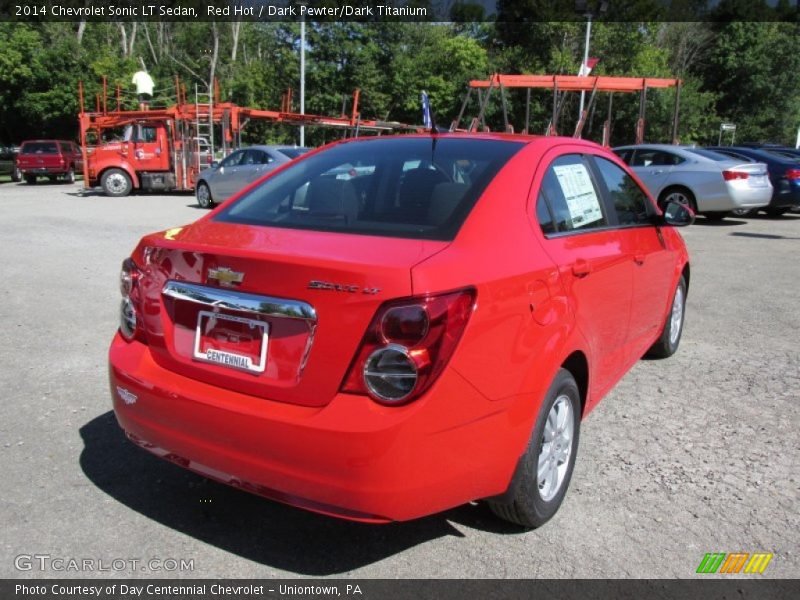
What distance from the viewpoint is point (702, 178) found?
13.1m

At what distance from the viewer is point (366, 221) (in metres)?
2.78

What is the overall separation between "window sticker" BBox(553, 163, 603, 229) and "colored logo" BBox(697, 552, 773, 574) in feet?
5.04

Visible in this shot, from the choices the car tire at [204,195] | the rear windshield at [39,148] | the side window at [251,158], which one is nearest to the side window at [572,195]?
the side window at [251,158]

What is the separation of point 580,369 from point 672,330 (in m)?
2.42

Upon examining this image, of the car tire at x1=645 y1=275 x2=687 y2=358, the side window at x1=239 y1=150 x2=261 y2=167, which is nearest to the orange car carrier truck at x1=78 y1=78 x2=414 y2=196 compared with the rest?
the side window at x1=239 y1=150 x2=261 y2=167

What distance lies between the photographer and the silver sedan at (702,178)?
42.5 ft

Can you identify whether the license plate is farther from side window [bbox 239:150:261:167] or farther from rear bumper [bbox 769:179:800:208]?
rear bumper [bbox 769:179:800:208]

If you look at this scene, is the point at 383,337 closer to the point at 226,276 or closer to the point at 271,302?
the point at 271,302

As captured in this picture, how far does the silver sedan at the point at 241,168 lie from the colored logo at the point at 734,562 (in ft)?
47.4

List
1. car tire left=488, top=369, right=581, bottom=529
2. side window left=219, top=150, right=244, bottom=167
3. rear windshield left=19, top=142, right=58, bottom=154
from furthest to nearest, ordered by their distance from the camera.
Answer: rear windshield left=19, top=142, right=58, bottom=154 < side window left=219, top=150, right=244, bottom=167 < car tire left=488, top=369, right=581, bottom=529

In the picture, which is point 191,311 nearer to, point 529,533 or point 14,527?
point 14,527

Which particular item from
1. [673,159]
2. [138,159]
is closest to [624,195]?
[673,159]

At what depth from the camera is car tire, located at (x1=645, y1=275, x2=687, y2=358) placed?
4965 mm
